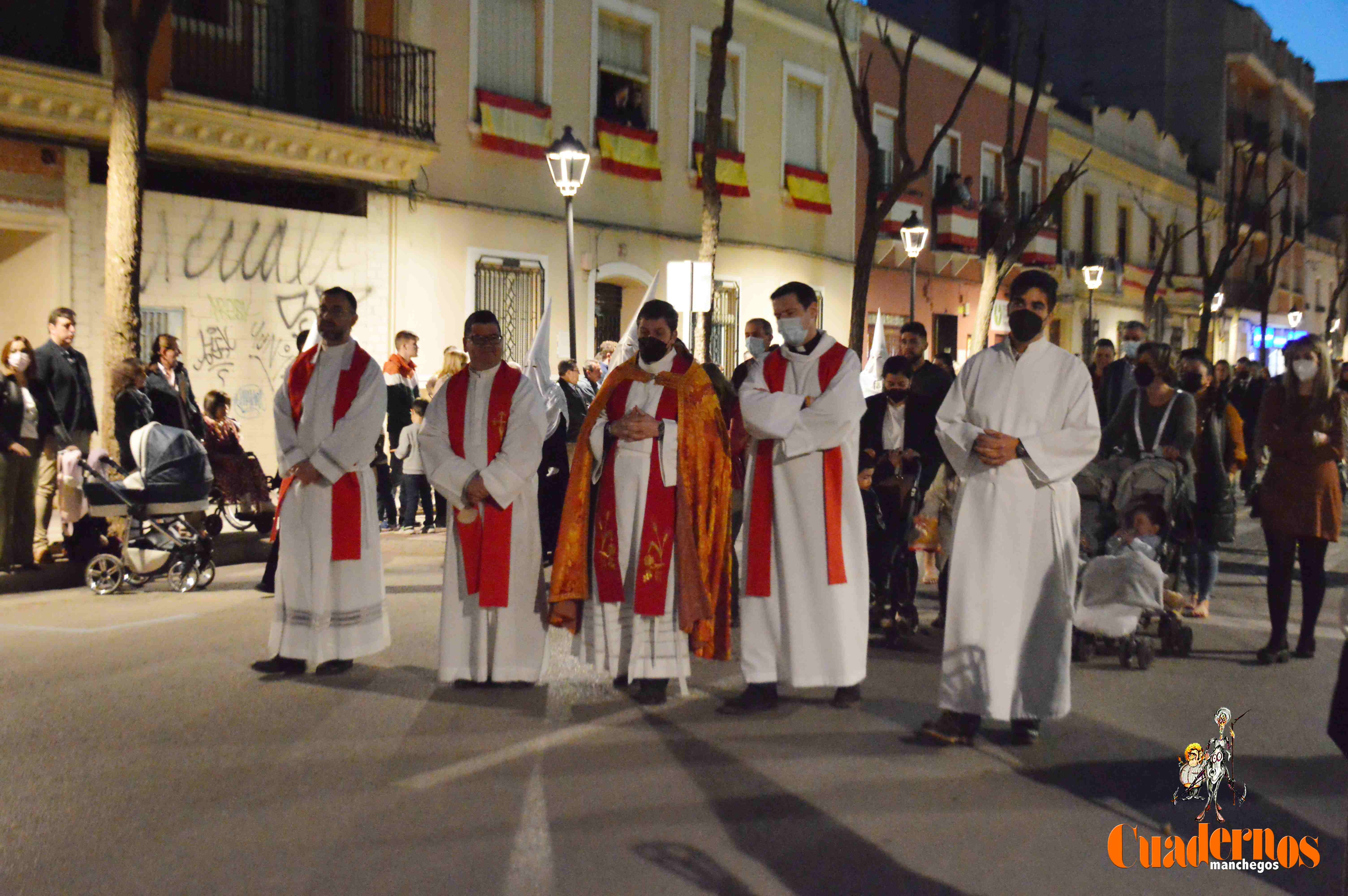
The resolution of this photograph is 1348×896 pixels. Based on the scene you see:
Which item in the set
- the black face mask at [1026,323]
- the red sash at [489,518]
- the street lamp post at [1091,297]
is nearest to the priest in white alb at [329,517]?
the red sash at [489,518]

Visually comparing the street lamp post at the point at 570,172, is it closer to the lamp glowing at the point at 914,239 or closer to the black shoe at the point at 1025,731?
the lamp glowing at the point at 914,239

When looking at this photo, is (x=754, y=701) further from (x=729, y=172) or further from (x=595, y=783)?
(x=729, y=172)

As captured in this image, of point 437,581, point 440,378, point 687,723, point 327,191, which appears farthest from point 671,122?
point 687,723

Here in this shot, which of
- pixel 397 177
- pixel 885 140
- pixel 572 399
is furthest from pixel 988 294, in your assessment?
pixel 572 399

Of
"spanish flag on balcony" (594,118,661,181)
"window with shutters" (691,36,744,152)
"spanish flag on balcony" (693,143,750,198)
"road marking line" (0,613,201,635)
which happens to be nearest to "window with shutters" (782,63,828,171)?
"window with shutters" (691,36,744,152)

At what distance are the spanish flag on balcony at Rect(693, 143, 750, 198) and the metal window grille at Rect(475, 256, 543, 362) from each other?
171 inches

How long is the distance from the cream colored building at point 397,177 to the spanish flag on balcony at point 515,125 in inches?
1.5

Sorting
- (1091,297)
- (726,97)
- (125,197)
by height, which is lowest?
(125,197)

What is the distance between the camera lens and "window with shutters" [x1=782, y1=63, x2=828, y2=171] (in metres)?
24.7

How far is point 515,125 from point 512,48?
121 cm

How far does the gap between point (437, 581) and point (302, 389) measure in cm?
364

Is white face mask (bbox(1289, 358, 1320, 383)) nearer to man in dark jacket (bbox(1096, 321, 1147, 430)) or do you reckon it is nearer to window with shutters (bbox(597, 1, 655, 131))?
man in dark jacket (bbox(1096, 321, 1147, 430))

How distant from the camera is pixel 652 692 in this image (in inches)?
258

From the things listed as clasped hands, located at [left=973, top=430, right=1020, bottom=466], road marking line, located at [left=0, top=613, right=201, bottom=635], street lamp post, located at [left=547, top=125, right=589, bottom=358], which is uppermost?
street lamp post, located at [left=547, top=125, right=589, bottom=358]
